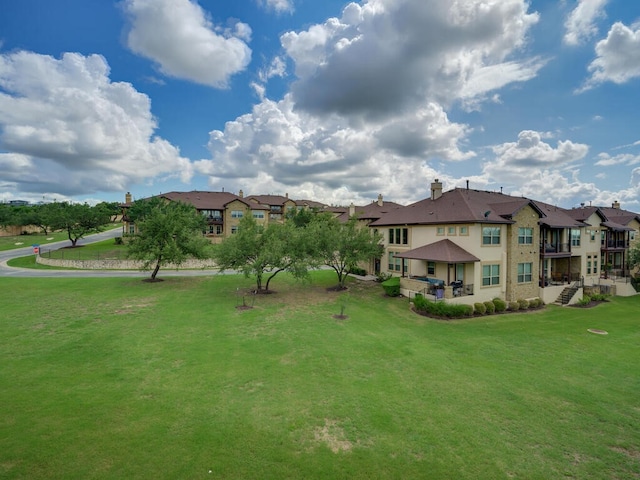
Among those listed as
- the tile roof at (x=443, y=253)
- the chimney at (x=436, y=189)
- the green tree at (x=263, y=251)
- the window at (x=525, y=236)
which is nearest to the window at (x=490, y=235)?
the tile roof at (x=443, y=253)

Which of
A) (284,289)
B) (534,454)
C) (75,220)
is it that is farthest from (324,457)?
(75,220)

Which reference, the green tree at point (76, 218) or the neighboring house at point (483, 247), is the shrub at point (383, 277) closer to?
the neighboring house at point (483, 247)

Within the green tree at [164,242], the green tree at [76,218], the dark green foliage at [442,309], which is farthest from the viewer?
the green tree at [76,218]

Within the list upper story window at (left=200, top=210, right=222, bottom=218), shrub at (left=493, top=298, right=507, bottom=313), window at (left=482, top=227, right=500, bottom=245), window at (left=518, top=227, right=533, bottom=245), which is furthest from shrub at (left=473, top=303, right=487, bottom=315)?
upper story window at (left=200, top=210, right=222, bottom=218)

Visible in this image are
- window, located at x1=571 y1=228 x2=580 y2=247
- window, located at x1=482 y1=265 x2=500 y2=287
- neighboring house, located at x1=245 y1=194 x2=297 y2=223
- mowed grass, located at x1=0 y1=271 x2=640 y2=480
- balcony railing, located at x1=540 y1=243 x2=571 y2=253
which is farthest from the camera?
neighboring house, located at x1=245 y1=194 x2=297 y2=223

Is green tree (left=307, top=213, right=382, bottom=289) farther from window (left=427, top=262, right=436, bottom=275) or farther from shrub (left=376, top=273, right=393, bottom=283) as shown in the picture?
window (left=427, top=262, right=436, bottom=275)

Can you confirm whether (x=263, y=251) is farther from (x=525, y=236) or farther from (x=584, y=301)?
(x=584, y=301)

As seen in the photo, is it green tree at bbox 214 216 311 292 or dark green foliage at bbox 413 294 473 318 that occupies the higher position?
green tree at bbox 214 216 311 292
